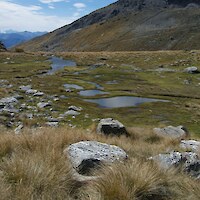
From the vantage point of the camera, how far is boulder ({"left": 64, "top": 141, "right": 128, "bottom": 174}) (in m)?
8.59

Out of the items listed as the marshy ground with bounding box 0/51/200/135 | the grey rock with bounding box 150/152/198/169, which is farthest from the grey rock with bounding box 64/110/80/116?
the grey rock with bounding box 150/152/198/169

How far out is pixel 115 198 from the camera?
658 cm

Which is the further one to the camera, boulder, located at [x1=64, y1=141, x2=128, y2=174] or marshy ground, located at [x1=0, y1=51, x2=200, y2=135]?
marshy ground, located at [x1=0, y1=51, x2=200, y2=135]

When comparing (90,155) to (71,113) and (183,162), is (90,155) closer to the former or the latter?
(183,162)

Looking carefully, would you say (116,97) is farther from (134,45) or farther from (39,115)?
(134,45)

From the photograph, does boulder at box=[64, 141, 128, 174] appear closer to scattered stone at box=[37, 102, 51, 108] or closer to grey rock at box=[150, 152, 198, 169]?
grey rock at box=[150, 152, 198, 169]

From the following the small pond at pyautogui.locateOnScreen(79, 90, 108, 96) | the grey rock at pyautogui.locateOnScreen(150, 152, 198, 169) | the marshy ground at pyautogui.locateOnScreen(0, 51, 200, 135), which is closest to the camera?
the grey rock at pyautogui.locateOnScreen(150, 152, 198, 169)

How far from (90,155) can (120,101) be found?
36268 millimetres

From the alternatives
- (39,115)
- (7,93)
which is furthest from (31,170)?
(7,93)

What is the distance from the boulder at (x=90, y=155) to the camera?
28.2 ft

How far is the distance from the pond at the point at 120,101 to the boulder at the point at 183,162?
31122 millimetres

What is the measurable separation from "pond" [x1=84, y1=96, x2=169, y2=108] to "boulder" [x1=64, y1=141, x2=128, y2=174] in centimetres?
3120

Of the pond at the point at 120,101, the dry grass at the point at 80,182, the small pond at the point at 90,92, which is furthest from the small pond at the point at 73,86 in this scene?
the dry grass at the point at 80,182

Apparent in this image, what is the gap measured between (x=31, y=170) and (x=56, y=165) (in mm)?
796
